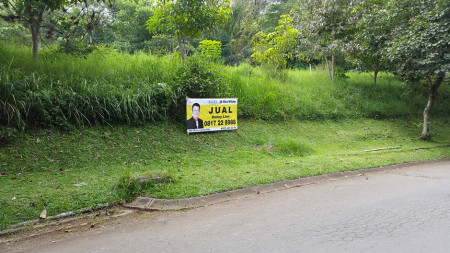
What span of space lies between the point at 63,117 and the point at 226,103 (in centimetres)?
457

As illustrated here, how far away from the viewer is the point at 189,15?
1005 cm

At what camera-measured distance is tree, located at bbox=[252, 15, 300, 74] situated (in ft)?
47.6

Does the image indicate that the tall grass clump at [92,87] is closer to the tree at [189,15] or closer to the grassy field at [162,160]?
the grassy field at [162,160]

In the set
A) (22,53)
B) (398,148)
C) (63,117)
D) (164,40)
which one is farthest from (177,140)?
(164,40)

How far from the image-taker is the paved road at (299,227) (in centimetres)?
368

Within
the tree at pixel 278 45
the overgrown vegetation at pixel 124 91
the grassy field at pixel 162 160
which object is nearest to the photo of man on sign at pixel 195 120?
the grassy field at pixel 162 160

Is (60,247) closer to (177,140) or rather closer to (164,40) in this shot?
(177,140)

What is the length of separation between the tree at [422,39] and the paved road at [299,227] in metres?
6.79

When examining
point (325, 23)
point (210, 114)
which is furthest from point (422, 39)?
point (210, 114)

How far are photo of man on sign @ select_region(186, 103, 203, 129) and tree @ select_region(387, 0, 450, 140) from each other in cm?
792

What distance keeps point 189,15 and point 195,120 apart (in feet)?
11.8

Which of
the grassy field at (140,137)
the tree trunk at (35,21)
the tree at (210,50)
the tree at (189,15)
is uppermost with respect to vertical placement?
the tree at (189,15)

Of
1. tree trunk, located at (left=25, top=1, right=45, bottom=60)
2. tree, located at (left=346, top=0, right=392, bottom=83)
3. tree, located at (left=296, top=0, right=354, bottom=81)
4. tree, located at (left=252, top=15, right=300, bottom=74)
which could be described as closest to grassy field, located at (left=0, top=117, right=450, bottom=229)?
tree trunk, located at (left=25, top=1, right=45, bottom=60)

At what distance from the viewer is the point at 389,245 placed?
3.66 meters
